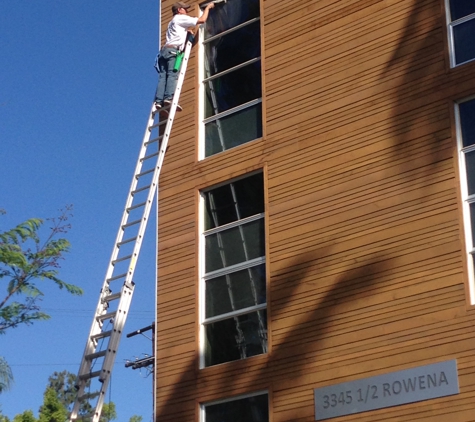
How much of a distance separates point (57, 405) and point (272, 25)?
62.1 ft

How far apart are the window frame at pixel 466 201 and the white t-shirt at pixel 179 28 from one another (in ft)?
19.9

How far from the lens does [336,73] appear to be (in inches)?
618

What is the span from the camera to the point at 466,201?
1339cm

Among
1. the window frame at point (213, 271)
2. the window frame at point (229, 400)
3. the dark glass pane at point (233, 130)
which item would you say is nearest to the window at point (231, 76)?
the dark glass pane at point (233, 130)

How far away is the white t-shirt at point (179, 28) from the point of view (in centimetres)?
1798

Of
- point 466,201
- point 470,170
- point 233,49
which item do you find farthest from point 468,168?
point 233,49

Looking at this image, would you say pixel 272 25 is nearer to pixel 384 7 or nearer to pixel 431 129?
pixel 384 7

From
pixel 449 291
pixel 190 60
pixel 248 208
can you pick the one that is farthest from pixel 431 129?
pixel 190 60

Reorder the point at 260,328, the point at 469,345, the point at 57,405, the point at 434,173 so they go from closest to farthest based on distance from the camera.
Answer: the point at 469,345 < the point at 434,173 < the point at 260,328 < the point at 57,405

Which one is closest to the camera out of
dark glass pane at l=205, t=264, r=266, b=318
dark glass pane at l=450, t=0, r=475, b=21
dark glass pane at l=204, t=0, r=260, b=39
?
dark glass pane at l=450, t=0, r=475, b=21

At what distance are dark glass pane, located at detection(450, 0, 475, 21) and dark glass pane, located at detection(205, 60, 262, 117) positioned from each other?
390 cm

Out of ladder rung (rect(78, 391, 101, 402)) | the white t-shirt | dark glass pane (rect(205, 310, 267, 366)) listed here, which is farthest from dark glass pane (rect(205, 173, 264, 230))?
ladder rung (rect(78, 391, 101, 402))

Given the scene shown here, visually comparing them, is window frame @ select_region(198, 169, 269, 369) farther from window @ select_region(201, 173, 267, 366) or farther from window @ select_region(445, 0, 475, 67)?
window @ select_region(445, 0, 475, 67)

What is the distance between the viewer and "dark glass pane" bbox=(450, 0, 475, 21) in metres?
14.5
